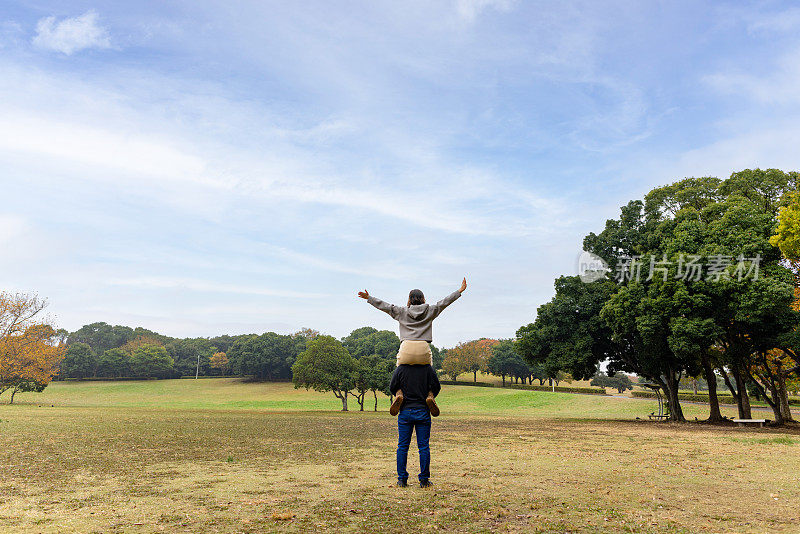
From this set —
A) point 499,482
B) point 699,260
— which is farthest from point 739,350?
point 499,482

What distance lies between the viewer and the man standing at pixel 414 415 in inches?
334

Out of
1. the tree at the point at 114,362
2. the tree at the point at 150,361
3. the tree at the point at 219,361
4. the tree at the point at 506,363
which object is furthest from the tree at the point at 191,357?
A: the tree at the point at 506,363

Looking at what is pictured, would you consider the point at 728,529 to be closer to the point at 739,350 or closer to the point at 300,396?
the point at 739,350

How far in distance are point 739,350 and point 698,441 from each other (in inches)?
479

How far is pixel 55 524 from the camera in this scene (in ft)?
20.4

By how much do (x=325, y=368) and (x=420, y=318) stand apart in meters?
44.4

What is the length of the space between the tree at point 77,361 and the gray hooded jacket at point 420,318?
124765 millimetres

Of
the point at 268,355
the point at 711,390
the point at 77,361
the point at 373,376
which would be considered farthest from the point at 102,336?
the point at 711,390

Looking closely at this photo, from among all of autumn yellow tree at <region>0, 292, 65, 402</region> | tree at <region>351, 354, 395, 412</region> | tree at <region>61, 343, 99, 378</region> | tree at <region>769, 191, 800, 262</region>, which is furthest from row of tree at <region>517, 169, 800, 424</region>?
tree at <region>61, 343, 99, 378</region>

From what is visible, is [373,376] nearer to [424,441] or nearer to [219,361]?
[424,441]

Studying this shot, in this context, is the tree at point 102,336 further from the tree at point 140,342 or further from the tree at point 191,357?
the tree at point 191,357

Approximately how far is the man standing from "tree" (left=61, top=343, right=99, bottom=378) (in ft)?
409

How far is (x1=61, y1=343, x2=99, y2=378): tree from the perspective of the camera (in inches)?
4252

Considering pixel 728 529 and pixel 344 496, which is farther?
pixel 344 496
